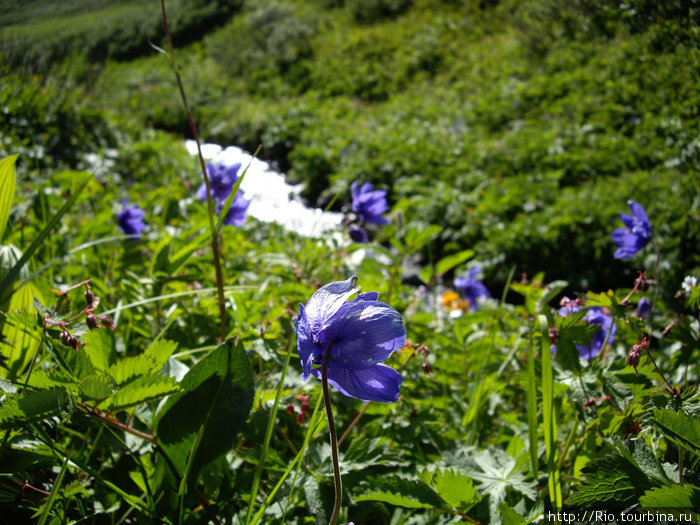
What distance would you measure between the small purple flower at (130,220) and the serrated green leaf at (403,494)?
1.46m

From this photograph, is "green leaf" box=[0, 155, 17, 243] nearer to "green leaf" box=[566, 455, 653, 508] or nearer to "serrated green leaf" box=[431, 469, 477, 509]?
"serrated green leaf" box=[431, 469, 477, 509]

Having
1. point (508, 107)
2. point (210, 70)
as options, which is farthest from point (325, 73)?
point (508, 107)

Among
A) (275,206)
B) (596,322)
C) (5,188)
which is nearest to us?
(5,188)

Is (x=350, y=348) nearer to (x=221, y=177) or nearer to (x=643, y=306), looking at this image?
(x=643, y=306)

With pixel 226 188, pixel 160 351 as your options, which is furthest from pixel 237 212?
pixel 160 351

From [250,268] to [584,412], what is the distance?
1.35m

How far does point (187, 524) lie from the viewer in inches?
33.4

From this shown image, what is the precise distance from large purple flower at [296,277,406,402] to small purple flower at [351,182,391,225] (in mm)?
1172

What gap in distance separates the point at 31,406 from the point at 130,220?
1322 millimetres

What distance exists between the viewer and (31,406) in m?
0.66

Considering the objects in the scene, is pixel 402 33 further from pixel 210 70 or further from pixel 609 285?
pixel 609 285

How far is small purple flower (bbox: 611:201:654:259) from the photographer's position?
1367mm

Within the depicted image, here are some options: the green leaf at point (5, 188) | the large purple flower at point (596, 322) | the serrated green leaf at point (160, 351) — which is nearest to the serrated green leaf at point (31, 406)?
the serrated green leaf at point (160, 351)

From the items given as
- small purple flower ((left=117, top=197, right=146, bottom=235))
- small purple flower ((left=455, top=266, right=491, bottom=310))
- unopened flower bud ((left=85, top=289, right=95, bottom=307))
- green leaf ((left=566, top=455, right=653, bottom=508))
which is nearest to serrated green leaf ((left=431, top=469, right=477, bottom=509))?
green leaf ((left=566, top=455, right=653, bottom=508))
